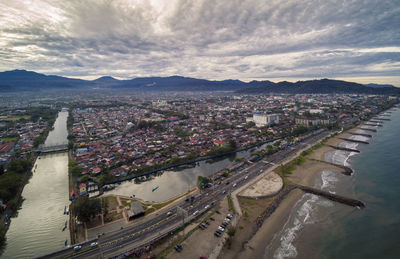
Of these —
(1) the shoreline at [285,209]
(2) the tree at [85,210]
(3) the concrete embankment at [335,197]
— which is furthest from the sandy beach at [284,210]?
(2) the tree at [85,210]

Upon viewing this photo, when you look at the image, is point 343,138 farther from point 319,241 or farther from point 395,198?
point 319,241

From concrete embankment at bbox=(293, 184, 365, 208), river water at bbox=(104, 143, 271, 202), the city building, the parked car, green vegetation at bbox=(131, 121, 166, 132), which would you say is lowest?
river water at bbox=(104, 143, 271, 202)

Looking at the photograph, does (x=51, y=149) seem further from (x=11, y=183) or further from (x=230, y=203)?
(x=230, y=203)

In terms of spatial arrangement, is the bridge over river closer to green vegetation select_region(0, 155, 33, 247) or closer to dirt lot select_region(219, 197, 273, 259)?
green vegetation select_region(0, 155, 33, 247)

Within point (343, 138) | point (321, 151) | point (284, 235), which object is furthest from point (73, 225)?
point (343, 138)

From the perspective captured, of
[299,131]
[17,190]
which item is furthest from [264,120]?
[17,190]

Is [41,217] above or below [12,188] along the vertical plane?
below

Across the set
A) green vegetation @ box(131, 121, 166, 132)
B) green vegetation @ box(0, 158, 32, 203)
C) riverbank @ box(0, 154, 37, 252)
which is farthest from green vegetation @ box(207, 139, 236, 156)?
green vegetation @ box(0, 158, 32, 203)
